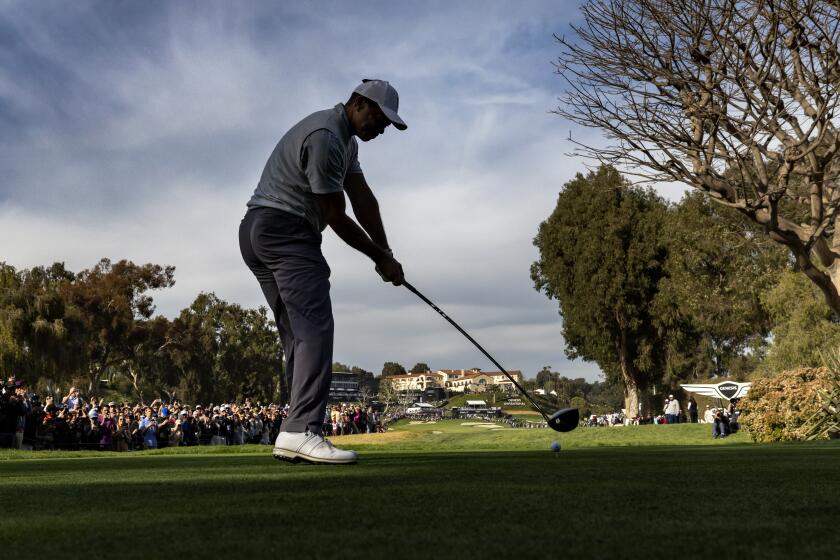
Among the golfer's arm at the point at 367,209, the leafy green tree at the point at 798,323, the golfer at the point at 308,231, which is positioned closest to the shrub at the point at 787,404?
the golfer's arm at the point at 367,209

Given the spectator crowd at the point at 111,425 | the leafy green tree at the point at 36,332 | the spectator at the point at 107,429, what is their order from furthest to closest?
1. the leafy green tree at the point at 36,332
2. the spectator at the point at 107,429
3. the spectator crowd at the point at 111,425

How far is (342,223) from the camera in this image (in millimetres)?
5582

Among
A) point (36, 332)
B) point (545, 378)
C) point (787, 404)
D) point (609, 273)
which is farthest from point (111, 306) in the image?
point (545, 378)

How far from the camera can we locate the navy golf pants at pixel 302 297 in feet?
18.3

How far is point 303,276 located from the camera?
5.61 meters

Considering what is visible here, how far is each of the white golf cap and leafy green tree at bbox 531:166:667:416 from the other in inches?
1744

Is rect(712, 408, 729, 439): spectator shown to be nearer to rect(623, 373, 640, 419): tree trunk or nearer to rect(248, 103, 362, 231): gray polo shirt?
rect(623, 373, 640, 419): tree trunk

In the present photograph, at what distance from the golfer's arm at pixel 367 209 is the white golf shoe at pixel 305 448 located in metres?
1.43

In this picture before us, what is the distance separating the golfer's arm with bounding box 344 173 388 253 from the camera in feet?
20.4

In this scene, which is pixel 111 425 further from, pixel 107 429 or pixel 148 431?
pixel 148 431

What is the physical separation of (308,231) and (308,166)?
0.46m

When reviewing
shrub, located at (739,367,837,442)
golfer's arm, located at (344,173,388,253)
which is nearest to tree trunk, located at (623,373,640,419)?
shrub, located at (739,367,837,442)

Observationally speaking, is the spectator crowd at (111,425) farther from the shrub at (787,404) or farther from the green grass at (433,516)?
the green grass at (433,516)

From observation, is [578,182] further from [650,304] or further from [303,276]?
[303,276]
